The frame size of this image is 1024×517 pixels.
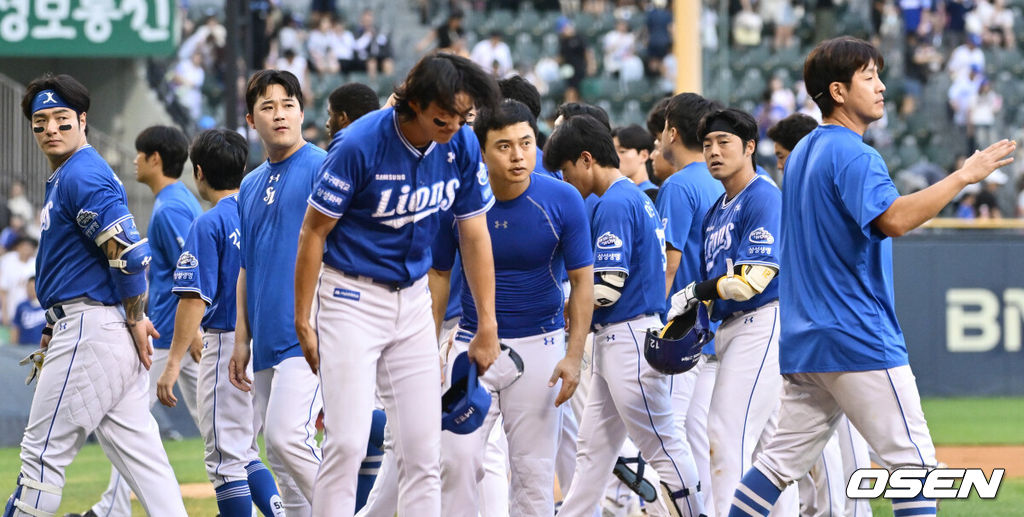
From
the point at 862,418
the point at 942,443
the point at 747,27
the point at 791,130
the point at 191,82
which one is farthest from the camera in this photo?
the point at 747,27

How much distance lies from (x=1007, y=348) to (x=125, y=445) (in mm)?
11782

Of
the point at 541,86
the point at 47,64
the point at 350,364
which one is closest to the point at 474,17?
the point at 541,86

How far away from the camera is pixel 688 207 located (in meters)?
6.54

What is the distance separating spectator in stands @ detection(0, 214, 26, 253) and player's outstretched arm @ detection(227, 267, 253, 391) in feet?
37.8

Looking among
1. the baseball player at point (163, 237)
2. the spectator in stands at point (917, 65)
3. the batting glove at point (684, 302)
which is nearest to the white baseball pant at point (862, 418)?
the batting glove at point (684, 302)

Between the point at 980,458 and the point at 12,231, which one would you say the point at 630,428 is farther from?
the point at 12,231

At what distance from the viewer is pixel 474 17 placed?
22.1 m

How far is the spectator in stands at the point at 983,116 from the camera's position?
18859 millimetres

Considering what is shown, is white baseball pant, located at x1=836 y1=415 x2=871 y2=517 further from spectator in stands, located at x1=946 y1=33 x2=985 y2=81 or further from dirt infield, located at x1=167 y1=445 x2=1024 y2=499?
spectator in stands, located at x1=946 y1=33 x2=985 y2=81

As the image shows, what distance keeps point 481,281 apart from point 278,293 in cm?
105

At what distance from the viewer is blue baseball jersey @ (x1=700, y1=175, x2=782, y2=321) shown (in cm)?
564

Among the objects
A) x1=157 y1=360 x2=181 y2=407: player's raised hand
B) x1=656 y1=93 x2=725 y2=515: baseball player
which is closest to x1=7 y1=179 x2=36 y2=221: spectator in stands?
x1=157 y1=360 x2=181 y2=407: player's raised hand

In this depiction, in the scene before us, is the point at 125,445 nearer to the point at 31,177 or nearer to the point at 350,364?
the point at 350,364

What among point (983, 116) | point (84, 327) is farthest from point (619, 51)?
point (84, 327)
